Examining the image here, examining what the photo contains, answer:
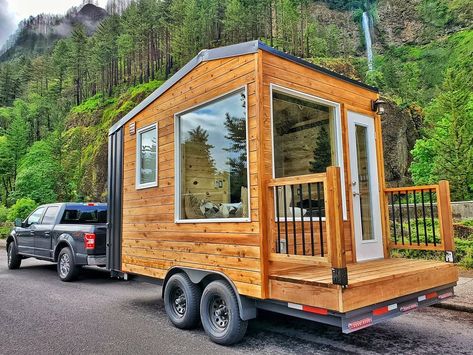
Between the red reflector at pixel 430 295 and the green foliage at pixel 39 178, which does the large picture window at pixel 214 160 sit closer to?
the red reflector at pixel 430 295

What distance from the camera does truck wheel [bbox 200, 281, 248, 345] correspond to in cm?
358

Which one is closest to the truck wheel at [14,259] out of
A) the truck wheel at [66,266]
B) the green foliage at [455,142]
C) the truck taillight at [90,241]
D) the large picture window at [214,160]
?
the truck wheel at [66,266]

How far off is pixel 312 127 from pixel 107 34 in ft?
158

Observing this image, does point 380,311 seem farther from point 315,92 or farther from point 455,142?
point 455,142

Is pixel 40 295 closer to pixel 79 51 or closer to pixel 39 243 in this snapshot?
pixel 39 243

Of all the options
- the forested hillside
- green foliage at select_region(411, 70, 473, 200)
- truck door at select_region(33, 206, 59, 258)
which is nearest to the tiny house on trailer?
truck door at select_region(33, 206, 59, 258)

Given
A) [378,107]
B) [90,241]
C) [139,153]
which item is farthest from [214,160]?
[90,241]

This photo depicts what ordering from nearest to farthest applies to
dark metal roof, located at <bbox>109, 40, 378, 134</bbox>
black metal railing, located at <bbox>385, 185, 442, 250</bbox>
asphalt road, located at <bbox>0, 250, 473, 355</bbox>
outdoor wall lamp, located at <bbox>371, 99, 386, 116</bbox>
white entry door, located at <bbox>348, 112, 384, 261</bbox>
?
1. asphalt road, located at <bbox>0, 250, 473, 355</bbox>
2. dark metal roof, located at <bbox>109, 40, 378, 134</bbox>
3. black metal railing, located at <bbox>385, 185, 442, 250</bbox>
4. white entry door, located at <bbox>348, 112, 384, 261</bbox>
5. outdoor wall lamp, located at <bbox>371, 99, 386, 116</bbox>

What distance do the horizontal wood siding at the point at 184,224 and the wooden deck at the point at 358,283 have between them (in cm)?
33

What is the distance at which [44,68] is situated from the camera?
5484cm

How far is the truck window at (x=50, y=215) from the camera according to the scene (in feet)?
27.1

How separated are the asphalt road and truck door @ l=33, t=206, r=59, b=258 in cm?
222

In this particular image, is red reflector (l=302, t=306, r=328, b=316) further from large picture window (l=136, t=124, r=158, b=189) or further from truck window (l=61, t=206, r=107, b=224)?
truck window (l=61, t=206, r=107, b=224)

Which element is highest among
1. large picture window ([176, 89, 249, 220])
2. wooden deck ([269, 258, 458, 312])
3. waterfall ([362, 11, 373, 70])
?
waterfall ([362, 11, 373, 70])
